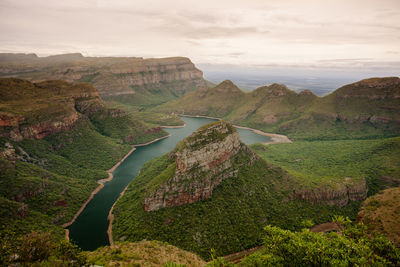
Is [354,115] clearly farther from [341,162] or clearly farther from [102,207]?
[102,207]

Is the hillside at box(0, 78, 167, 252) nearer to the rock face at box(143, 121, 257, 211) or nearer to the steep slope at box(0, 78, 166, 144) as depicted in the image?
the steep slope at box(0, 78, 166, 144)

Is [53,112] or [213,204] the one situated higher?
[53,112]

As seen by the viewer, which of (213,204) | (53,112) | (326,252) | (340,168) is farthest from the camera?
(53,112)

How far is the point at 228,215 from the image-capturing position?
61781 mm

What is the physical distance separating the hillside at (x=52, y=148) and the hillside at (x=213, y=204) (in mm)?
21184

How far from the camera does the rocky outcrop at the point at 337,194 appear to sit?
72625 mm

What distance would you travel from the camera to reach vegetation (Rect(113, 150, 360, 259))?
56.2m

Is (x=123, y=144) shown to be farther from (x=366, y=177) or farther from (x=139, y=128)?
(x=366, y=177)

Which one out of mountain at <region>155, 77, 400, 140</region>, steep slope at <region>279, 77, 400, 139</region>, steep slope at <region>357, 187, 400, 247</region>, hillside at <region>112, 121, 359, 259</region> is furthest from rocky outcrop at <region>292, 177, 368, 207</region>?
steep slope at <region>279, 77, 400, 139</region>

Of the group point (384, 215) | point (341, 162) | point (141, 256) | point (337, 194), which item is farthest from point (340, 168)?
point (141, 256)

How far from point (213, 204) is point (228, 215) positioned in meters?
5.32

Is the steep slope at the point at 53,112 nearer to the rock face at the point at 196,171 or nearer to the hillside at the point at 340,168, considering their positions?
the rock face at the point at 196,171

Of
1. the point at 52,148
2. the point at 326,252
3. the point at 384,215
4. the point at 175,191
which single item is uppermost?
the point at 326,252

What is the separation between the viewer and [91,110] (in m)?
141
